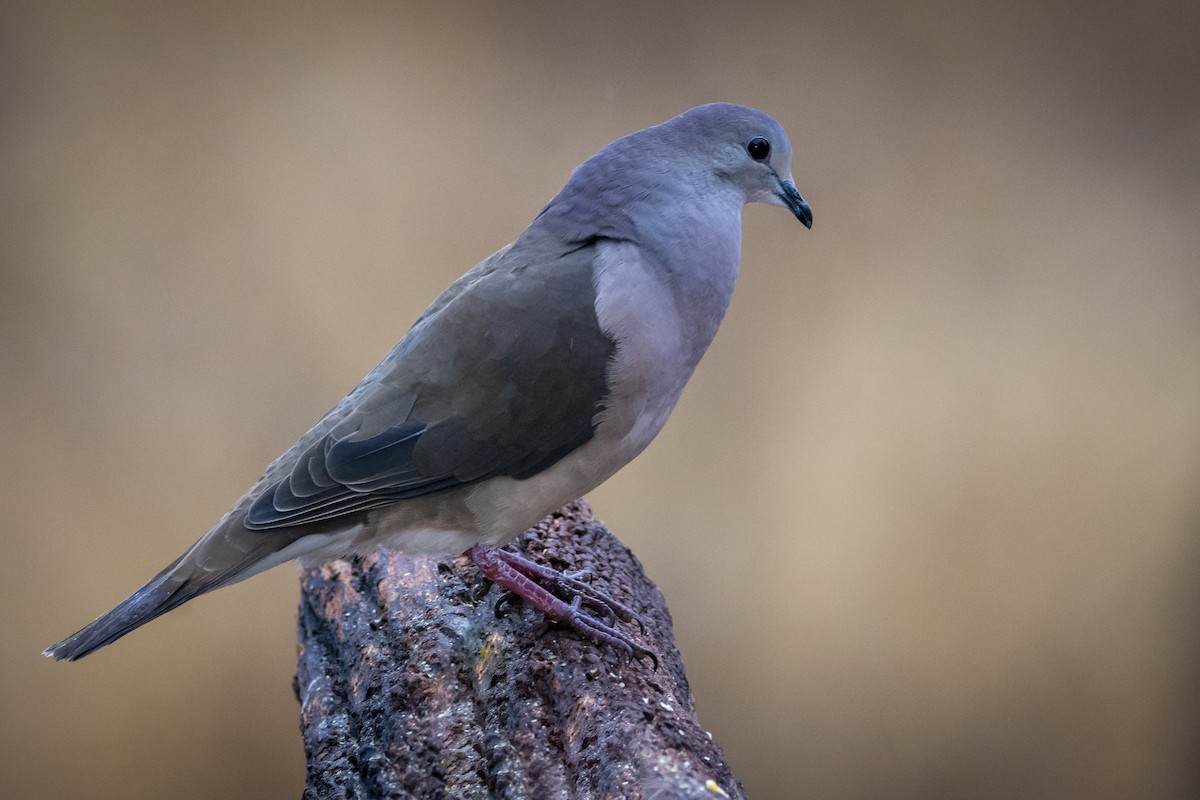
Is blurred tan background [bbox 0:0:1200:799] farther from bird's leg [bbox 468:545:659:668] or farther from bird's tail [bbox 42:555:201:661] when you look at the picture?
bird's tail [bbox 42:555:201:661]

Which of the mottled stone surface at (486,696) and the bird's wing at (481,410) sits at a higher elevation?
the bird's wing at (481,410)

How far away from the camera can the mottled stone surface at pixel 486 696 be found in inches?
63.4

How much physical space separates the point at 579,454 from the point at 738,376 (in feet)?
5.76

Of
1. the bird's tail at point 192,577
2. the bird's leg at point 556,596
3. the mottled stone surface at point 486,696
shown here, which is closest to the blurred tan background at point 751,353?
the mottled stone surface at point 486,696

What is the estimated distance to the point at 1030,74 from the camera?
11.2 feet

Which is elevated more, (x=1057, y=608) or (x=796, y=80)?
(x=796, y=80)

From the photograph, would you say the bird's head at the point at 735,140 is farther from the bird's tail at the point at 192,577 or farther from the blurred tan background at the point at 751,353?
the blurred tan background at the point at 751,353

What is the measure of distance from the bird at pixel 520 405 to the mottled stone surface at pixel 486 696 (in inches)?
4.2

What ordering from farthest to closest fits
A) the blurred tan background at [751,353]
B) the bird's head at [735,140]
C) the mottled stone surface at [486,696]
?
the blurred tan background at [751,353] → the bird's head at [735,140] → the mottled stone surface at [486,696]

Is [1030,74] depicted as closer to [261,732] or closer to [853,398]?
[853,398]

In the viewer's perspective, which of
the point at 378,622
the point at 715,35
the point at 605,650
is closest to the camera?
the point at 605,650

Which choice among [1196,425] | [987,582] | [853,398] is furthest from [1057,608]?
[853,398]

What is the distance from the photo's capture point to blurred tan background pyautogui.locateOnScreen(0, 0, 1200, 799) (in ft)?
11.1

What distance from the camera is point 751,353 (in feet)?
11.6
